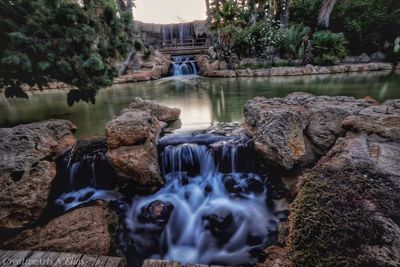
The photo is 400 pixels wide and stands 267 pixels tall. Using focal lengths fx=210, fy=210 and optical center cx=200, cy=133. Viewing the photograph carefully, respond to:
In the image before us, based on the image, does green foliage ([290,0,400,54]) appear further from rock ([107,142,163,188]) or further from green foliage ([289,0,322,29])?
rock ([107,142,163,188])

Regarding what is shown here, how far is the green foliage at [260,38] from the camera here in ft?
47.1

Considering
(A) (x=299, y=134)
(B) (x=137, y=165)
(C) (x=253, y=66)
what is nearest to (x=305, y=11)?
(C) (x=253, y=66)

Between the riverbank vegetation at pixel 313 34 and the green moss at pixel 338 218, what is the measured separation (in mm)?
14456

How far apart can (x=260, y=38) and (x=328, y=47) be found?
439 cm

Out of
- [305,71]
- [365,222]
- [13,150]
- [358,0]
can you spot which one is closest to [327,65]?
[305,71]

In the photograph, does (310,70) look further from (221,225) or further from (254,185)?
(221,225)

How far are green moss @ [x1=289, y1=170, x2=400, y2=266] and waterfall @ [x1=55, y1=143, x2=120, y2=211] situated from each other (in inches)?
99.2

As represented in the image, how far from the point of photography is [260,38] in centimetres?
1485

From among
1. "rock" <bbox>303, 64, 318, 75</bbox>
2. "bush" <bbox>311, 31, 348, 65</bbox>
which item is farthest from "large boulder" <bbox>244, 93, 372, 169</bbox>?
"bush" <bbox>311, 31, 348, 65</bbox>

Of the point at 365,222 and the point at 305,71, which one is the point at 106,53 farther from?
the point at 305,71

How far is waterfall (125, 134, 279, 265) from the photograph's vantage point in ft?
8.11

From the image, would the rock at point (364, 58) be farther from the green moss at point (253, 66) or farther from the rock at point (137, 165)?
the rock at point (137, 165)

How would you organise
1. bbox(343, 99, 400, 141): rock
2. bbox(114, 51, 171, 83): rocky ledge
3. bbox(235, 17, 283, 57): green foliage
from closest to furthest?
bbox(343, 99, 400, 141): rock
bbox(235, 17, 283, 57): green foliage
bbox(114, 51, 171, 83): rocky ledge

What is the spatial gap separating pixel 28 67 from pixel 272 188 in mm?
4344
